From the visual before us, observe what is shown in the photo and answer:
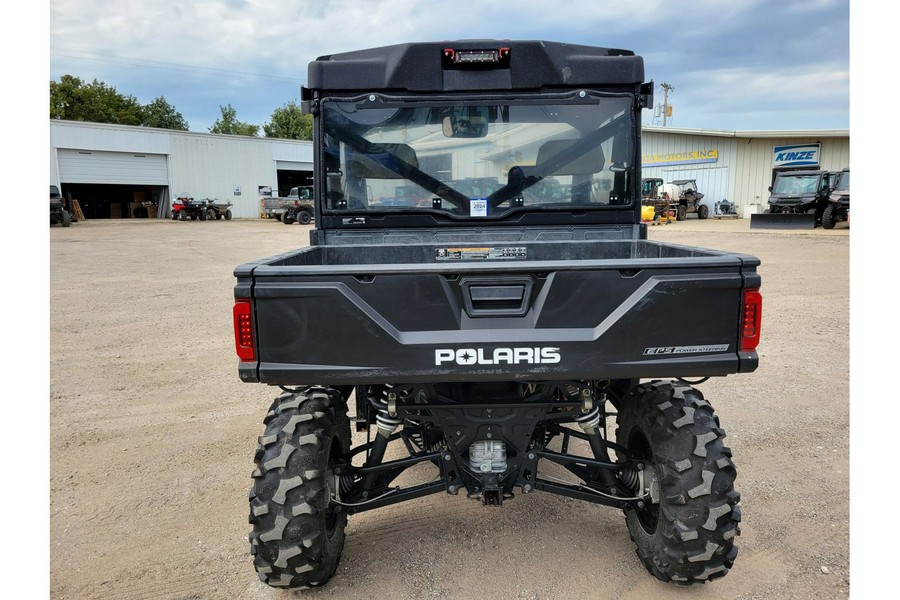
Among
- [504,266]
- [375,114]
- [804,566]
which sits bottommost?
[804,566]

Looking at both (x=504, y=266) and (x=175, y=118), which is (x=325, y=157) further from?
(x=175, y=118)

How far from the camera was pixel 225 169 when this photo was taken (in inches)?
1628

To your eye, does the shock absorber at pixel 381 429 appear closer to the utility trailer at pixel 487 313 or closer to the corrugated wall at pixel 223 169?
the utility trailer at pixel 487 313

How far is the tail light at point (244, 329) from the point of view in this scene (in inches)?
96.2

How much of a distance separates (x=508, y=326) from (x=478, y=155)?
1.89 m

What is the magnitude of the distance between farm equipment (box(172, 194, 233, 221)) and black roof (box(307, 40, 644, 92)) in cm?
3666

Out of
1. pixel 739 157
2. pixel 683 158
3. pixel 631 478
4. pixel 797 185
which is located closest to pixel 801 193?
pixel 797 185

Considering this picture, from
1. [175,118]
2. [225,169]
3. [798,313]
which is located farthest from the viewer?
[175,118]

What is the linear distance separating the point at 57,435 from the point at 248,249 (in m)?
15.2

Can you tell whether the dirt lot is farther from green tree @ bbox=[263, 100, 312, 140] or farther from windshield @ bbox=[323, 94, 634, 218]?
green tree @ bbox=[263, 100, 312, 140]

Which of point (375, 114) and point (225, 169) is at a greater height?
point (225, 169)

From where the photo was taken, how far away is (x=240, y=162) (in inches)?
1654

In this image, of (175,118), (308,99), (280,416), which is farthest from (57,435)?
(175,118)

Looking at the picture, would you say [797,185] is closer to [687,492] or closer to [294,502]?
[687,492]
